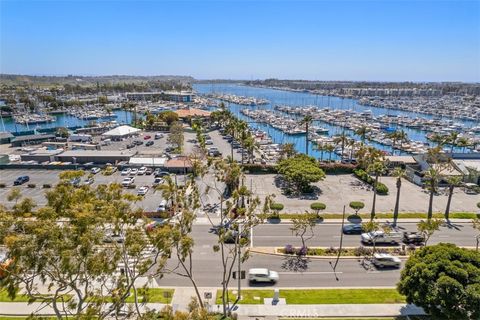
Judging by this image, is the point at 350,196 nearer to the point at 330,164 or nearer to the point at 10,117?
the point at 330,164

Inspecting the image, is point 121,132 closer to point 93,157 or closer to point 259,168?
point 93,157

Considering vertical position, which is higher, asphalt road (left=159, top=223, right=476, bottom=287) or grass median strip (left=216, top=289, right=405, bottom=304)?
grass median strip (left=216, top=289, right=405, bottom=304)

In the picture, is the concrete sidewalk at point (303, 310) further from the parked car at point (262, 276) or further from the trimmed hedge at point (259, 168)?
the trimmed hedge at point (259, 168)

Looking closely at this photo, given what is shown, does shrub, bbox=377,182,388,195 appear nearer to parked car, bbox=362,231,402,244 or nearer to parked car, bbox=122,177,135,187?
parked car, bbox=362,231,402,244

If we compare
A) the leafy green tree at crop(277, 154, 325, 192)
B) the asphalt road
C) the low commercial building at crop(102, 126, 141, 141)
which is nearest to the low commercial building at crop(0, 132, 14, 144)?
the low commercial building at crop(102, 126, 141, 141)

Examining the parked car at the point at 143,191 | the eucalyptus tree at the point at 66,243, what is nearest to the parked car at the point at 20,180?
the parked car at the point at 143,191

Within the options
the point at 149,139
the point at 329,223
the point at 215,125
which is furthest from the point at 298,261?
the point at 215,125
